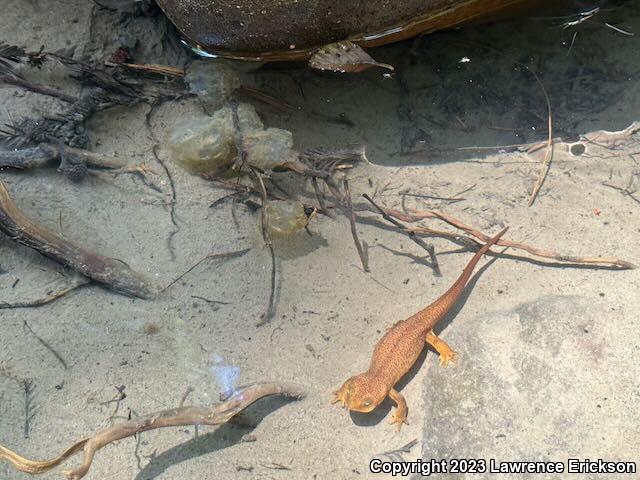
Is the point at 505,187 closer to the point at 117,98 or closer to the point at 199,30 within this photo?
the point at 199,30

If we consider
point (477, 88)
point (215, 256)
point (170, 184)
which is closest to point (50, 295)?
point (215, 256)

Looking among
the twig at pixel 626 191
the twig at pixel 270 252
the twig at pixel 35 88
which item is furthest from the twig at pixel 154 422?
the twig at pixel 626 191

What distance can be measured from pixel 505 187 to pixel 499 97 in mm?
921

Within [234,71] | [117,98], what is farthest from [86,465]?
[234,71]

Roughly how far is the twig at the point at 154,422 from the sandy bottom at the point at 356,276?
0.37 ft

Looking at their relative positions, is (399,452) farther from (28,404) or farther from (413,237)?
(28,404)

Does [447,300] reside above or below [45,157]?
below

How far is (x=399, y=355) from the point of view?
3.51 metres

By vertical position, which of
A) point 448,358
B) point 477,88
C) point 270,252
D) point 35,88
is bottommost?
point 448,358

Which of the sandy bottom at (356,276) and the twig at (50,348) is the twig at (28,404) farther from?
the twig at (50,348)

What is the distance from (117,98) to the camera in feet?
14.3

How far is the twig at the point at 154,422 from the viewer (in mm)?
2777

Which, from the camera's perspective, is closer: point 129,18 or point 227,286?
point 227,286

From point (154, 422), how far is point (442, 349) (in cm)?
178
